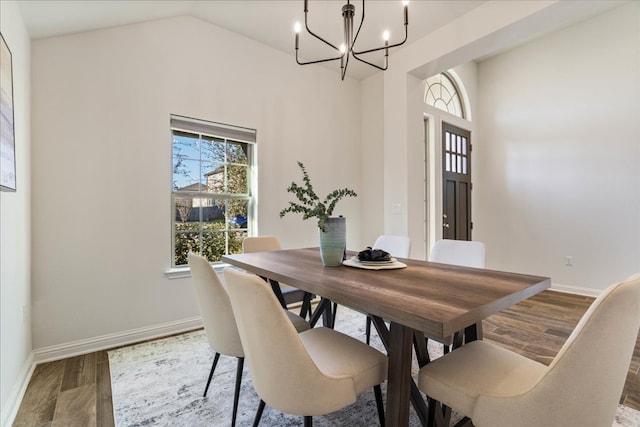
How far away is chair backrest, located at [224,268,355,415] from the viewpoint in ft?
3.24

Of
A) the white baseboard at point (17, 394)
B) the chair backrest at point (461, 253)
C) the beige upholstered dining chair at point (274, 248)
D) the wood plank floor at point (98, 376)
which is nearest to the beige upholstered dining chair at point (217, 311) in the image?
the wood plank floor at point (98, 376)

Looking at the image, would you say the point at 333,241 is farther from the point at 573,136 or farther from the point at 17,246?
the point at 573,136

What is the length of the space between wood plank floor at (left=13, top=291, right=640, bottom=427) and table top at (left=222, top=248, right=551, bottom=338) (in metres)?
1.15

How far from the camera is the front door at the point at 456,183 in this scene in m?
4.41

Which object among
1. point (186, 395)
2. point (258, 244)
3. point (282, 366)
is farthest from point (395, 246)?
point (186, 395)

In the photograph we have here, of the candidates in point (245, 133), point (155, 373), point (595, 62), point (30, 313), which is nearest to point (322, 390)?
point (155, 373)

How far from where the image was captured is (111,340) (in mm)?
2504

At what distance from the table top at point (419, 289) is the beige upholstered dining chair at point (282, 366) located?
259 mm

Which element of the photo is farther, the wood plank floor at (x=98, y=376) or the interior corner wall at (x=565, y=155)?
the interior corner wall at (x=565, y=155)

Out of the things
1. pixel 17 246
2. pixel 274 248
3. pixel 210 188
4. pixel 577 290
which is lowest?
pixel 577 290

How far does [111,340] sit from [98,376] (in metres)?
0.49

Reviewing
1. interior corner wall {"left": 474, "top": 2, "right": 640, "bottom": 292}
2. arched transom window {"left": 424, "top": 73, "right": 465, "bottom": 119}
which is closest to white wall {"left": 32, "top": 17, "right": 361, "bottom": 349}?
arched transom window {"left": 424, "top": 73, "right": 465, "bottom": 119}

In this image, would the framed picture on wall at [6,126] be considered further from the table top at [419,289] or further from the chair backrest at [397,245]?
the chair backrest at [397,245]

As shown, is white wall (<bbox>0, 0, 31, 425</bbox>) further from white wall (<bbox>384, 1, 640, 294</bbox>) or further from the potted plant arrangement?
white wall (<bbox>384, 1, 640, 294</bbox>)
